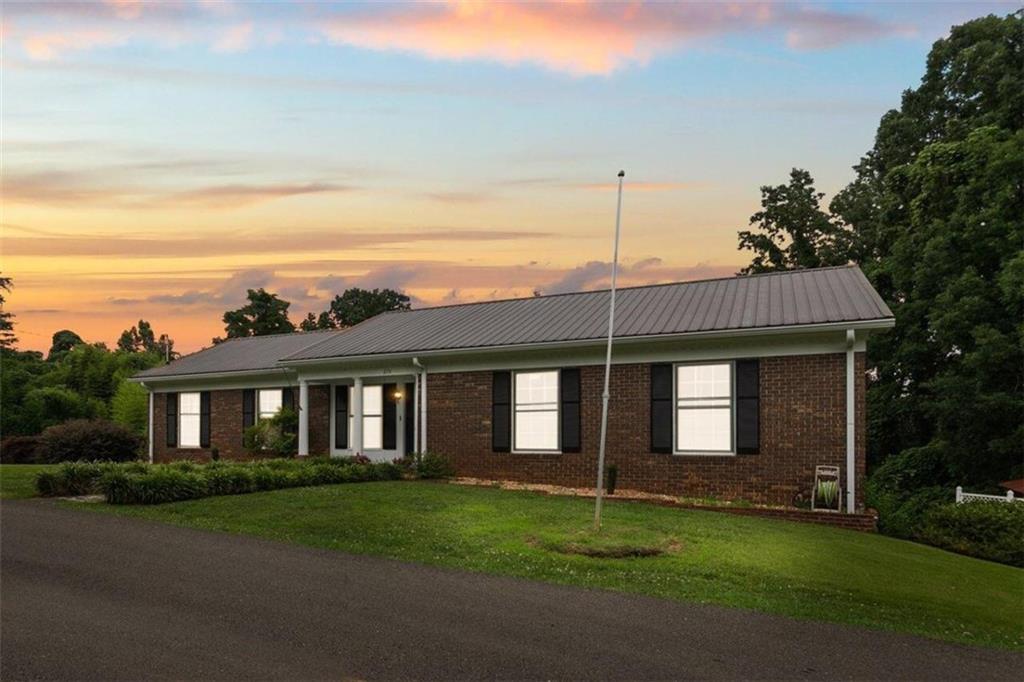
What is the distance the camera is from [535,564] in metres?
10.7

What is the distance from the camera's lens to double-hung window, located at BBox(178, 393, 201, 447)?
1129 inches

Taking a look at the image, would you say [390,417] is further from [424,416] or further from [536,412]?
[536,412]

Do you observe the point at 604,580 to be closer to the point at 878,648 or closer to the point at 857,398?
the point at 878,648

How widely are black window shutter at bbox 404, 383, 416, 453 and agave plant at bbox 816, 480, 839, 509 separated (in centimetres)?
1119

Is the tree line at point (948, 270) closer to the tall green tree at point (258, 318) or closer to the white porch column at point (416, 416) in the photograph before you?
the white porch column at point (416, 416)

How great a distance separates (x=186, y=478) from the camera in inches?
652

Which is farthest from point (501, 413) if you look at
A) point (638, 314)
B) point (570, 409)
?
point (638, 314)

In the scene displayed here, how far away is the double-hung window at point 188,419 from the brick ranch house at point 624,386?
217cm

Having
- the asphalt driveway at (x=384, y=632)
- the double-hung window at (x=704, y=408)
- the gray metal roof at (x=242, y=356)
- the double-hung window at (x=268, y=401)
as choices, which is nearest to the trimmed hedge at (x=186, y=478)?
the asphalt driveway at (x=384, y=632)

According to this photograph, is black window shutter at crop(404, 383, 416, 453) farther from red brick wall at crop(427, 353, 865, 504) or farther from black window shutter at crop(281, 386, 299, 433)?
black window shutter at crop(281, 386, 299, 433)

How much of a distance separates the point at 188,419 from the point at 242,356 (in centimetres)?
282

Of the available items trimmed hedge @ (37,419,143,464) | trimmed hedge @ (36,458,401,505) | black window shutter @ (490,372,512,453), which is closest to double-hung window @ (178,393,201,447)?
trimmed hedge @ (37,419,143,464)

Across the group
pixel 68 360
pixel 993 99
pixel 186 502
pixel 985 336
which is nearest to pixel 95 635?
pixel 186 502

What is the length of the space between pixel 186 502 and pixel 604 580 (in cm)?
944
